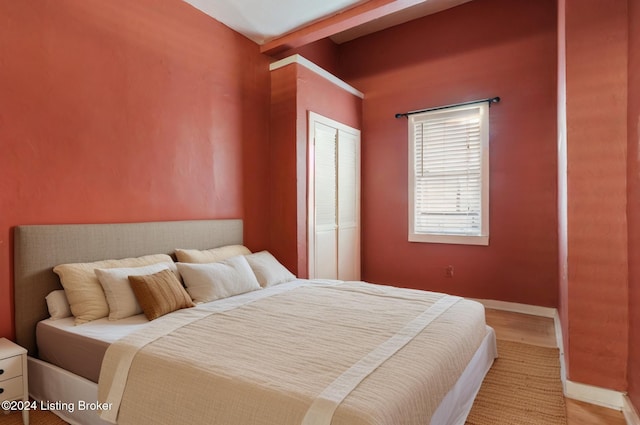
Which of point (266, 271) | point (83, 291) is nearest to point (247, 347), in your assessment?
point (83, 291)

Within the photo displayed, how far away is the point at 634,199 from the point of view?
6.08ft

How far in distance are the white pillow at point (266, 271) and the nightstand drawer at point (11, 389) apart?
1.60 m

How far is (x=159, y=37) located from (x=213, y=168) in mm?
1168

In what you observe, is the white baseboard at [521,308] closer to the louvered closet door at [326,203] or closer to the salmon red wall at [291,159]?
the louvered closet door at [326,203]

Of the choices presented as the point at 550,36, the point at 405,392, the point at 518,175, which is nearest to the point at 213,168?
the point at 405,392

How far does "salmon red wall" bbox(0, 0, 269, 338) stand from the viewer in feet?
7.04

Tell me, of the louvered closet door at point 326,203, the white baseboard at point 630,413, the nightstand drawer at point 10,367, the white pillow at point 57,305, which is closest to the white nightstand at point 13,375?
the nightstand drawer at point 10,367

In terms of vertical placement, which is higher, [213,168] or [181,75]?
[181,75]

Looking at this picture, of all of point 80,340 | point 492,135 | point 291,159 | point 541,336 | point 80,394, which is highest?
point 492,135

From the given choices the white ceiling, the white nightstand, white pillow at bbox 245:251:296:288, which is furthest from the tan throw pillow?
the white ceiling

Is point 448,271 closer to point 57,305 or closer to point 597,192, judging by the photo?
point 597,192

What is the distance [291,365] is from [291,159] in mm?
2558

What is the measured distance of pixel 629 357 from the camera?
1958mm

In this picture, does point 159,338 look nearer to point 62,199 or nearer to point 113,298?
point 113,298
